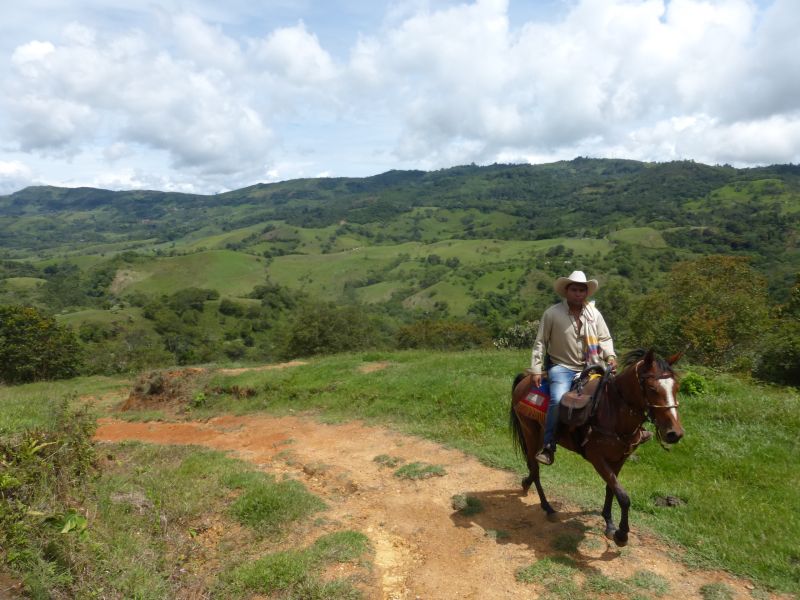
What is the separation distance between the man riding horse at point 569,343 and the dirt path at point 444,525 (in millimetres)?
1164

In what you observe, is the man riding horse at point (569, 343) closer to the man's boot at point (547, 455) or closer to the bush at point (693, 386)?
the man's boot at point (547, 455)

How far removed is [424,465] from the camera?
890 centimetres

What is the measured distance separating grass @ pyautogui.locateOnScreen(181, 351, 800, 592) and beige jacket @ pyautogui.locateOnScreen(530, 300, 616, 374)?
226cm

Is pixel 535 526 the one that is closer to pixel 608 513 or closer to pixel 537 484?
pixel 537 484

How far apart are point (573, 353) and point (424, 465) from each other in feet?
13.4

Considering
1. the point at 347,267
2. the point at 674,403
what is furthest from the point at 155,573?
the point at 347,267

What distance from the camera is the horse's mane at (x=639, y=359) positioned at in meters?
5.03

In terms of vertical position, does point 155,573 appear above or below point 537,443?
below

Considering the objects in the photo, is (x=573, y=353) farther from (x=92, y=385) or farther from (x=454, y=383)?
(x=92, y=385)

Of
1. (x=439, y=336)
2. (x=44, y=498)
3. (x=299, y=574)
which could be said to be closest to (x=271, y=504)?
(x=299, y=574)

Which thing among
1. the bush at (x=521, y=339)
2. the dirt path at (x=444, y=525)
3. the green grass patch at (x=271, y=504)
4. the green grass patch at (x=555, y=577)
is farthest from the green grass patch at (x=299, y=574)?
the bush at (x=521, y=339)

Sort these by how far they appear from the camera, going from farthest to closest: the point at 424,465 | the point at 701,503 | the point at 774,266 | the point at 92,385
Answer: the point at 774,266 → the point at 92,385 → the point at 424,465 → the point at 701,503

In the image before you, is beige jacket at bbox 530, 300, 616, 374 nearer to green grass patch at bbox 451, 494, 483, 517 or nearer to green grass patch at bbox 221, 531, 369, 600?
green grass patch at bbox 451, 494, 483, 517

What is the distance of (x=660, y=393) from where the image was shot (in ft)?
16.2
